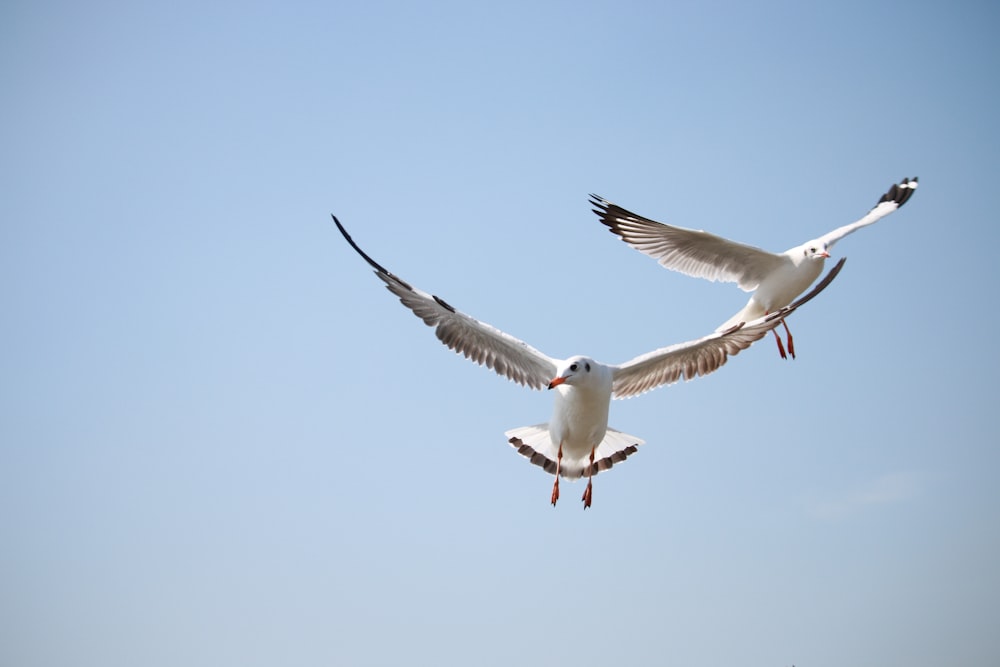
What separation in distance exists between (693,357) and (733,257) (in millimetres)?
1604

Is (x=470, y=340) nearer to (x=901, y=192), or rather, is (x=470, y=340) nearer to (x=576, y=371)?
(x=576, y=371)

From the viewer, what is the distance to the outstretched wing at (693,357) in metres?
9.23

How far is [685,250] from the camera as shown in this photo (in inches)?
427

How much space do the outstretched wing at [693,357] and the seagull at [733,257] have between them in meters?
0.70

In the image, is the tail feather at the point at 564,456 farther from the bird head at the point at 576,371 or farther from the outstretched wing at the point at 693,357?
the bird head at the point at 576,371

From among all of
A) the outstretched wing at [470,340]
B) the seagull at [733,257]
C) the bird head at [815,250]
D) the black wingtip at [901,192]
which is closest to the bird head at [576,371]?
the outstretched wing at [470,340]

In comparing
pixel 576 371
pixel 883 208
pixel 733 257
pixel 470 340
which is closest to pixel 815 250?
pixel 733 257

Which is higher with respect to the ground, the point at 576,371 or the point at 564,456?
the point at 576,371

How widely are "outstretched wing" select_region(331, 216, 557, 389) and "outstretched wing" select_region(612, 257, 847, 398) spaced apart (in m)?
0.68

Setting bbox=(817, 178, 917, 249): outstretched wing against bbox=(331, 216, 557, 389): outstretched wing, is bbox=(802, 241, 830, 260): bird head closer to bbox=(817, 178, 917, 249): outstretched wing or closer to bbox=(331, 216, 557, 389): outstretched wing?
bbox=(817, 178, 917, 249): outstretched wing

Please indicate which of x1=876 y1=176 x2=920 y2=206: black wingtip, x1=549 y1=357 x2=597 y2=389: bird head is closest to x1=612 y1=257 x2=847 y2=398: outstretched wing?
x1=549 y1=357 x2=597 y2=389: bird head

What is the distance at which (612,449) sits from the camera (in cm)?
1010

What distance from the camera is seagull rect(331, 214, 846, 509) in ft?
30.1

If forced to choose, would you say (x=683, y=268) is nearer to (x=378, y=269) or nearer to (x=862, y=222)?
(x=862, y=222)
